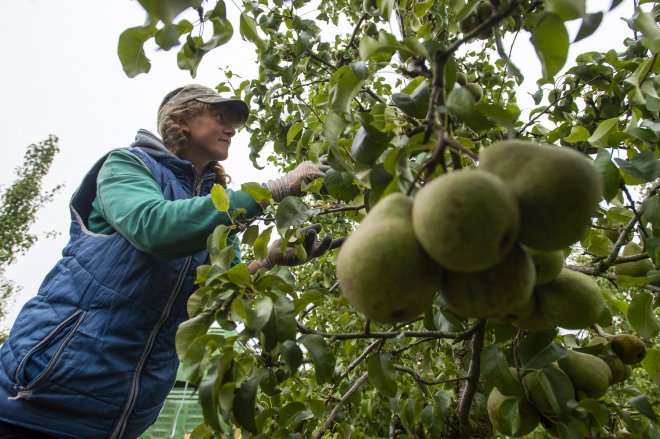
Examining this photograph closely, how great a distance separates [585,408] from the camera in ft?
3.74

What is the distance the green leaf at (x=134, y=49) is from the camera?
3.80 feet

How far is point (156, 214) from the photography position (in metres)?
1.91

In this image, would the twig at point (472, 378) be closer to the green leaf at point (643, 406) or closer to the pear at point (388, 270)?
the green leaf at point (643, 406)

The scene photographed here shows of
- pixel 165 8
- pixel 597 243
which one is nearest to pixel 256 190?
pixel 165 8

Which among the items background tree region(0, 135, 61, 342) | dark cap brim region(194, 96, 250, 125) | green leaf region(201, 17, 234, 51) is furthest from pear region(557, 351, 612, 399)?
background tree region(0, 135, 61, 342)

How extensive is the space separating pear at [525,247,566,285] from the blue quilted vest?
5.30 feet

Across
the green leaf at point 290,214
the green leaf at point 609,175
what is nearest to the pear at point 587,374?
the green leaf at point 609,175

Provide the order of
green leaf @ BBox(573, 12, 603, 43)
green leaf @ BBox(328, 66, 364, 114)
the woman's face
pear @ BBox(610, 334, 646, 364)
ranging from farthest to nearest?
the woman's face, pear @ BBox(610, 334, 646, 364), green leaf @ BBox(328, 66, 364, 114), green leaf @ BBox(573, 12, 603, 43)

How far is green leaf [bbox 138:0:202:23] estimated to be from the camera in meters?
0.84

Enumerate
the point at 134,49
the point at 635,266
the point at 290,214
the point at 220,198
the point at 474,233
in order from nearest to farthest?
1. the point at 474,233
2. the point at 134,49
3. the point at 290,214
4. the point at 220,198
5. the point at 635,266

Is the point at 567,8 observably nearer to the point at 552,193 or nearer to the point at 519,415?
the point at 552,193

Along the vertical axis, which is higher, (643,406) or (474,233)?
(474,233)

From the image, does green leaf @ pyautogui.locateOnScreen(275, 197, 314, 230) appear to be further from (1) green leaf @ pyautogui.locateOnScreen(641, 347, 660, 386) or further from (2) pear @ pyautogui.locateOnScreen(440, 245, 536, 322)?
(1) green leaf @ pyautogui.locateOnScreen(641, 347, 660, 386)

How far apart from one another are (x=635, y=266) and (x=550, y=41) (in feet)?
4.15
